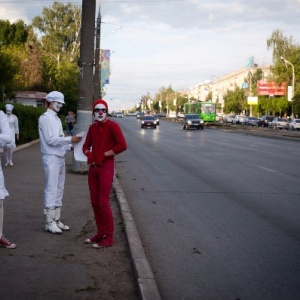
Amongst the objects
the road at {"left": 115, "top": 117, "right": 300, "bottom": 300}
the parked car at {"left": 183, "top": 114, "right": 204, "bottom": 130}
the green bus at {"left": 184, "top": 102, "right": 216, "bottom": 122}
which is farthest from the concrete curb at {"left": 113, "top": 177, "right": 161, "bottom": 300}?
the green bus at {"left": 184, "top": 102, "right": 216, "bottom": 122}

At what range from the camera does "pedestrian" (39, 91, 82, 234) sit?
7104mm

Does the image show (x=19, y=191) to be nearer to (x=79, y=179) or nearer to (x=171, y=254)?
(x=79, y=179)

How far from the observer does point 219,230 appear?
8164mm

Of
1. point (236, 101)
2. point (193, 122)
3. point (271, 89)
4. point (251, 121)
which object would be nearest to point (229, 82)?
point (236, 101)

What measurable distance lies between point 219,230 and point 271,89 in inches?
3469

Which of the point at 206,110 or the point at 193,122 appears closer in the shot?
the point at 193,122

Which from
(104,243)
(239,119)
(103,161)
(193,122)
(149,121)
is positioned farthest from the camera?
(239,119)

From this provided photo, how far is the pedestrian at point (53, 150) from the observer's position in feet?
23.3

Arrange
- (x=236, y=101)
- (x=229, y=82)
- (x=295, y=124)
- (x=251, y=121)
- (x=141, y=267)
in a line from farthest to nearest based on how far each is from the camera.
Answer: (x=229, y=82) → (x=236, y=101) → (x=251, y=121) → (x=295, y=124) → (x=141, y=267)

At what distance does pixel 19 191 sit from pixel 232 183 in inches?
208

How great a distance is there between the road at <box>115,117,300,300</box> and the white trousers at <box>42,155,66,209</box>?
1.32 metres

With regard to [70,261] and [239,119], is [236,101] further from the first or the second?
[70,261]

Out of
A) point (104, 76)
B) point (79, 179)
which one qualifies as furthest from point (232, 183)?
point (104, 76)

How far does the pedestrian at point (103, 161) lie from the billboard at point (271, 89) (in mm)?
84584
